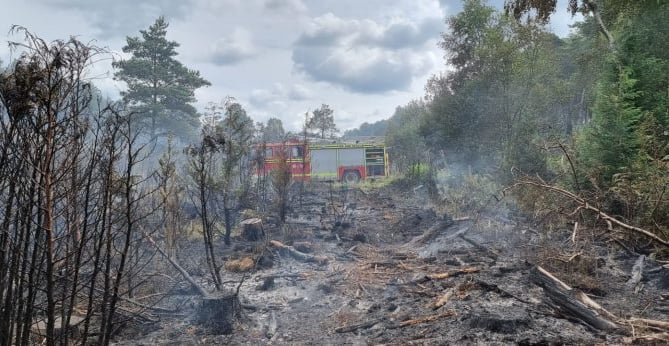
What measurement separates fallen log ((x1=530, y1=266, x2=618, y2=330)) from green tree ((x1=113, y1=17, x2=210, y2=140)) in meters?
27.3

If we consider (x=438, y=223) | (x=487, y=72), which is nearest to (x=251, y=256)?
(x=438, y=223)

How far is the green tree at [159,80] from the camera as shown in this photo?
93.9ft

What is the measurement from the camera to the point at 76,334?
534 cm

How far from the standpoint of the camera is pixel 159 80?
2956 cm

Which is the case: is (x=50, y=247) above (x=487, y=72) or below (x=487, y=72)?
below

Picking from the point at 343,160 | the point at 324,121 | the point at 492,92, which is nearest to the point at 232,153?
the point at 492,92

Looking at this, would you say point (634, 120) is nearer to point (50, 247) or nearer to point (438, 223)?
point (438, 223)

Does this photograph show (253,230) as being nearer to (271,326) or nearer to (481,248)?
(271,326)

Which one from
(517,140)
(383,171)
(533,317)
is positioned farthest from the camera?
(383,171)

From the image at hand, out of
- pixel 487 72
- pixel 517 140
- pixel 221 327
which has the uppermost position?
pixel 487 72

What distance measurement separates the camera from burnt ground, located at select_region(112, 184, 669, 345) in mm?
4699

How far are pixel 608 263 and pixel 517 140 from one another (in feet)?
25.9

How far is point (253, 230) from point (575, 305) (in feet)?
26.7

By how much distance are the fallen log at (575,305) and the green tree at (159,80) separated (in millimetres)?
27283
